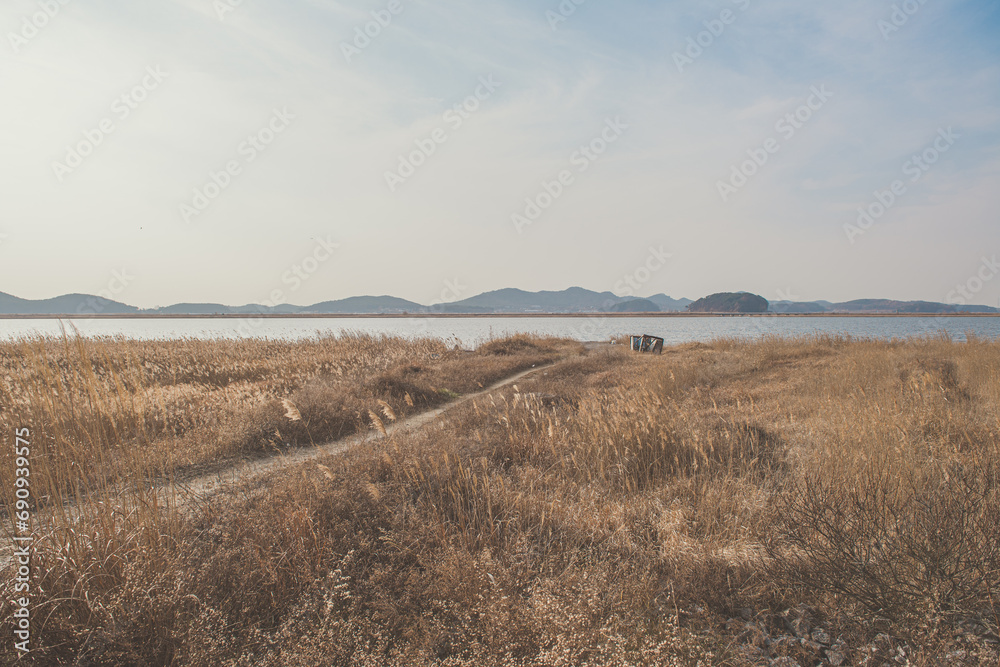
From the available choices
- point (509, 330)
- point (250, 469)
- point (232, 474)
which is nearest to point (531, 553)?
point (232, 474)

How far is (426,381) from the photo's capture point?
13.7 metres

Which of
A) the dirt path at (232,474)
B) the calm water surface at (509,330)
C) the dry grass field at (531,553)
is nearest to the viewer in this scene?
the dry grass field at (531,553)

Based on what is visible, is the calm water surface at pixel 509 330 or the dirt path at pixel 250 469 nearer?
the dirt path at pixel 250 469

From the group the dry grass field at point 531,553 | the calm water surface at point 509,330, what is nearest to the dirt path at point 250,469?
the dry grass field at point 531,553

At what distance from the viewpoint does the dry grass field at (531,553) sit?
2.92m

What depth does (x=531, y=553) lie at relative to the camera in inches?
151

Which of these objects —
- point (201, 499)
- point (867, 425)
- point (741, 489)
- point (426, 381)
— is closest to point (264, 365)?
point (426, 381)

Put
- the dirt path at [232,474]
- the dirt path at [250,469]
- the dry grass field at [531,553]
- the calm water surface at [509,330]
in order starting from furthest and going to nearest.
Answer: the calm water surface at [509,330] < the dirt path at [250,469] < the dirt path at [232,474] < the dry grass field at [531,553]

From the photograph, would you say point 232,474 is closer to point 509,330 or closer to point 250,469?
point 250,469

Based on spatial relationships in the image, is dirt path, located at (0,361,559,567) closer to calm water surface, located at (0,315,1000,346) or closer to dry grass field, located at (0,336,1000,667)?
dry grass field, located at (0,336,1000,667)

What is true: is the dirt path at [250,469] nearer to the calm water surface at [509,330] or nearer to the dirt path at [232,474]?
the dirt path at [232,474]

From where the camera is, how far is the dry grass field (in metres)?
2.92

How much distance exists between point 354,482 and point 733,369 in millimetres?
13795

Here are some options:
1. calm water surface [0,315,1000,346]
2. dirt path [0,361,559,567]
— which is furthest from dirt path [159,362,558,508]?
calm water surface [0,315,1000,346]
